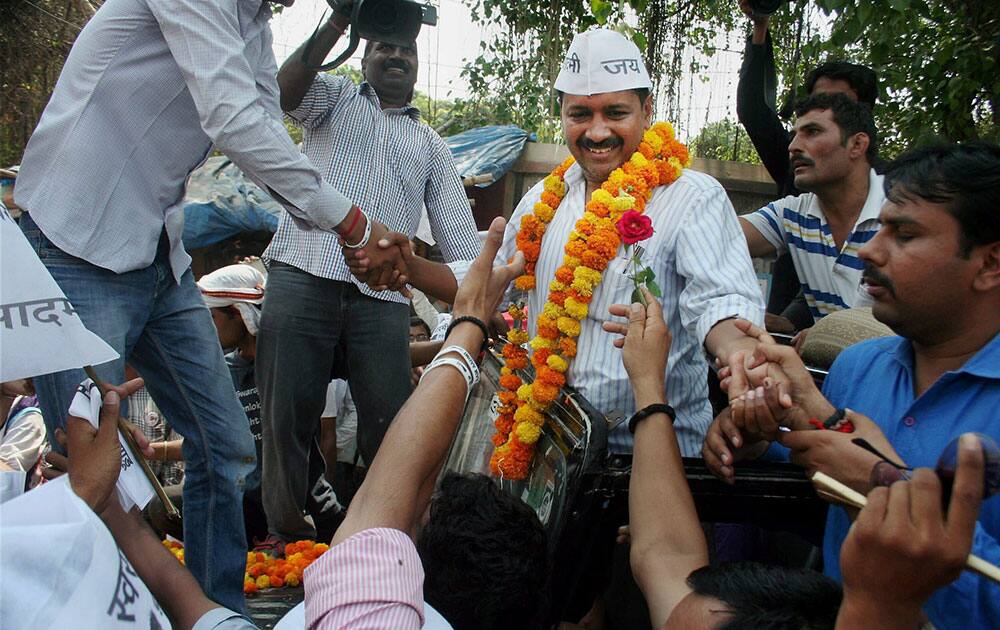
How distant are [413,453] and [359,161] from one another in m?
2.08

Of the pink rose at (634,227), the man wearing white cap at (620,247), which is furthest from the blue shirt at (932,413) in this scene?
the pink rose at (634,227)

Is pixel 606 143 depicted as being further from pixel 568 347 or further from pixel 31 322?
pixel 31 322

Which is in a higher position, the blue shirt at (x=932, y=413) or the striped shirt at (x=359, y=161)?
the striped shirt at (x=359, y=161)

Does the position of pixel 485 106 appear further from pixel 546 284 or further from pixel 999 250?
pixel 999 250

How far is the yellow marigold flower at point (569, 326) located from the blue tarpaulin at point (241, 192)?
5441 millimetres

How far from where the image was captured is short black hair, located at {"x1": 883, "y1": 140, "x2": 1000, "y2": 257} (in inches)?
66.9

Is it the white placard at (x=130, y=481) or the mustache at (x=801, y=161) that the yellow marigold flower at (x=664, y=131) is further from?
the white placard at (x=130, y=481)

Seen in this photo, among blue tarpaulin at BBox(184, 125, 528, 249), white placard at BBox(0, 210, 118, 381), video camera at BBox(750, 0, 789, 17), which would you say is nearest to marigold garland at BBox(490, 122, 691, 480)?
white placard at BBox(0, 210, 118, 381)

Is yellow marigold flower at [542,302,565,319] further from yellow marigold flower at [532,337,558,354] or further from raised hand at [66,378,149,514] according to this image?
raised hand at [66,378,149,514]

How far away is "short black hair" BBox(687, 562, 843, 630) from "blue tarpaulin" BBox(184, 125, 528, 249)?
6.65 metres

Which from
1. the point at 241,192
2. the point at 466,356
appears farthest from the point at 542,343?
the point at 241,192

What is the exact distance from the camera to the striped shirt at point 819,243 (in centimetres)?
326

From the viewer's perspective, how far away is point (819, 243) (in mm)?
3430

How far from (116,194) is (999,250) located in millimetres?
2225
